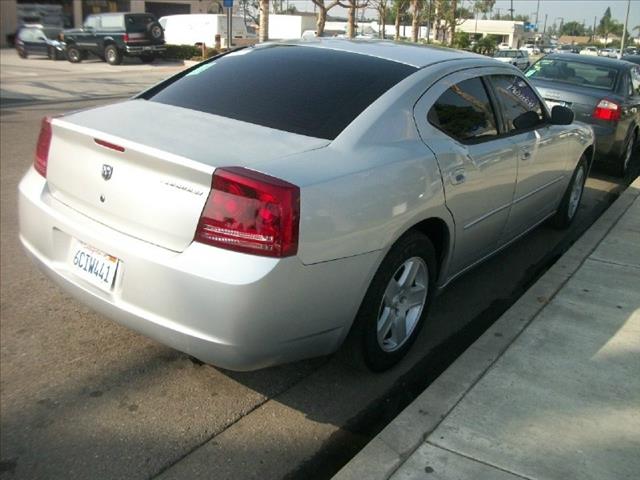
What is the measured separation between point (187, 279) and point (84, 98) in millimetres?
14180

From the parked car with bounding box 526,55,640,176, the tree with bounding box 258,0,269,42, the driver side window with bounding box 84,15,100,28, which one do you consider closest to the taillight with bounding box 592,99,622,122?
the parked car with bounding box 526,55,640,176

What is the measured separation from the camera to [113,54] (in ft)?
88.7

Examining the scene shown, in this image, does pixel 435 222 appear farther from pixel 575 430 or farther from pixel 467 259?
pixel 575 430

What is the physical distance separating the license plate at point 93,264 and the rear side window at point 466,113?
6.00 feet

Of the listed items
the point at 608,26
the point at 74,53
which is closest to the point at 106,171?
the point at 74,53

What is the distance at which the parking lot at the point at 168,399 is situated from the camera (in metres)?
2.79

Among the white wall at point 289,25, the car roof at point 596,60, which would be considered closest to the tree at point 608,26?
the white wall at point 289,25

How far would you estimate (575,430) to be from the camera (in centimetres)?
293

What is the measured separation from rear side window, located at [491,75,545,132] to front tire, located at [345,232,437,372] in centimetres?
137

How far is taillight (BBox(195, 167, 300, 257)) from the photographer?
2551mm

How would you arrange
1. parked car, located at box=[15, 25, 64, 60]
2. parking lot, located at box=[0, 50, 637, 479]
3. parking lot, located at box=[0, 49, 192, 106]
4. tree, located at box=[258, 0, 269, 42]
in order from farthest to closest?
parked car, located at box=[15, 25, 64, 60] < tree, located at box=[258, 0, 269, 42] < parking lot, located at box=[0, 49, 192, 106] < parking lot, located at box=[0, 50, 637, 479]

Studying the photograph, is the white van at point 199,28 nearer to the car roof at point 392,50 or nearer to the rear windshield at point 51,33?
the rear windshield at point 51,33

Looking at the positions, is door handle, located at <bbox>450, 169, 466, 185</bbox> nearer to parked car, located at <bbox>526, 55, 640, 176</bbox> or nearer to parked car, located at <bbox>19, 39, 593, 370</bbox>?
parked car, located at <bbox>19, 39, 593, 370</bbox>

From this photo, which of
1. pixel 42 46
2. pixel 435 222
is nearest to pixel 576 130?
pixel 435 222
